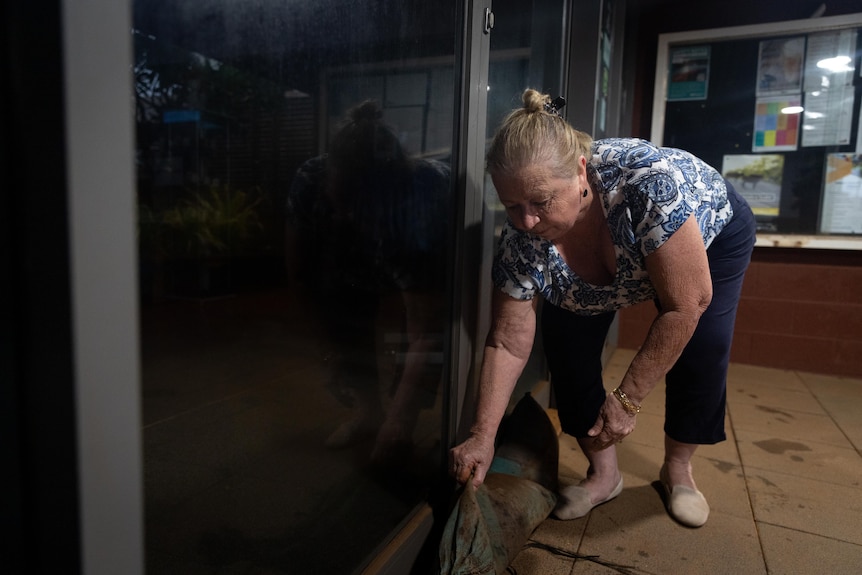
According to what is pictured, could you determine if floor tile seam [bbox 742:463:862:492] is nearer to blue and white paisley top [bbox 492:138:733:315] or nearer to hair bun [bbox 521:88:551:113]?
blue and white paisley top [bbox 492:138:733:315]

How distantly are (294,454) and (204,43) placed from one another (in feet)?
2.38

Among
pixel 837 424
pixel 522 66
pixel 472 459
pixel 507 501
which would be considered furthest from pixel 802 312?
pixel 472 459

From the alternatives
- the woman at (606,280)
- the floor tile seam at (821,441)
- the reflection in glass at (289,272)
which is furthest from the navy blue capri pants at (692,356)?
the floor tile seam at (821,441)

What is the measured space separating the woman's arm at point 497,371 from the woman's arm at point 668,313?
0.24 metres

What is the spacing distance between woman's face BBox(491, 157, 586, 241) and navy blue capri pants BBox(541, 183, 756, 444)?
1.39 ft

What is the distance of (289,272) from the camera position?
101 centimetres

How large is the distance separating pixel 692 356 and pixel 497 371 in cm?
55

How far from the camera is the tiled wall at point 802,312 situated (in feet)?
10.9

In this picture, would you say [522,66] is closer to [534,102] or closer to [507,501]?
[534,102]

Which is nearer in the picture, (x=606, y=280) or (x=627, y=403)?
(x=627, y=403)

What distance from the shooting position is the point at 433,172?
1.41 m

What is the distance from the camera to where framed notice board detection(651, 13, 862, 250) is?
329 cm

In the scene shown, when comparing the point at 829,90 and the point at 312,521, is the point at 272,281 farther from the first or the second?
the point at 829,90

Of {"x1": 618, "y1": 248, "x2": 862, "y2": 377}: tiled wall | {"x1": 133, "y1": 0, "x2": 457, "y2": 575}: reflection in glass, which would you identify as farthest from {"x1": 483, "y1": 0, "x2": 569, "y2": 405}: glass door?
{"x1": 618, "y1": 248, "x2": 862, "y2": 377}: tiled wall
